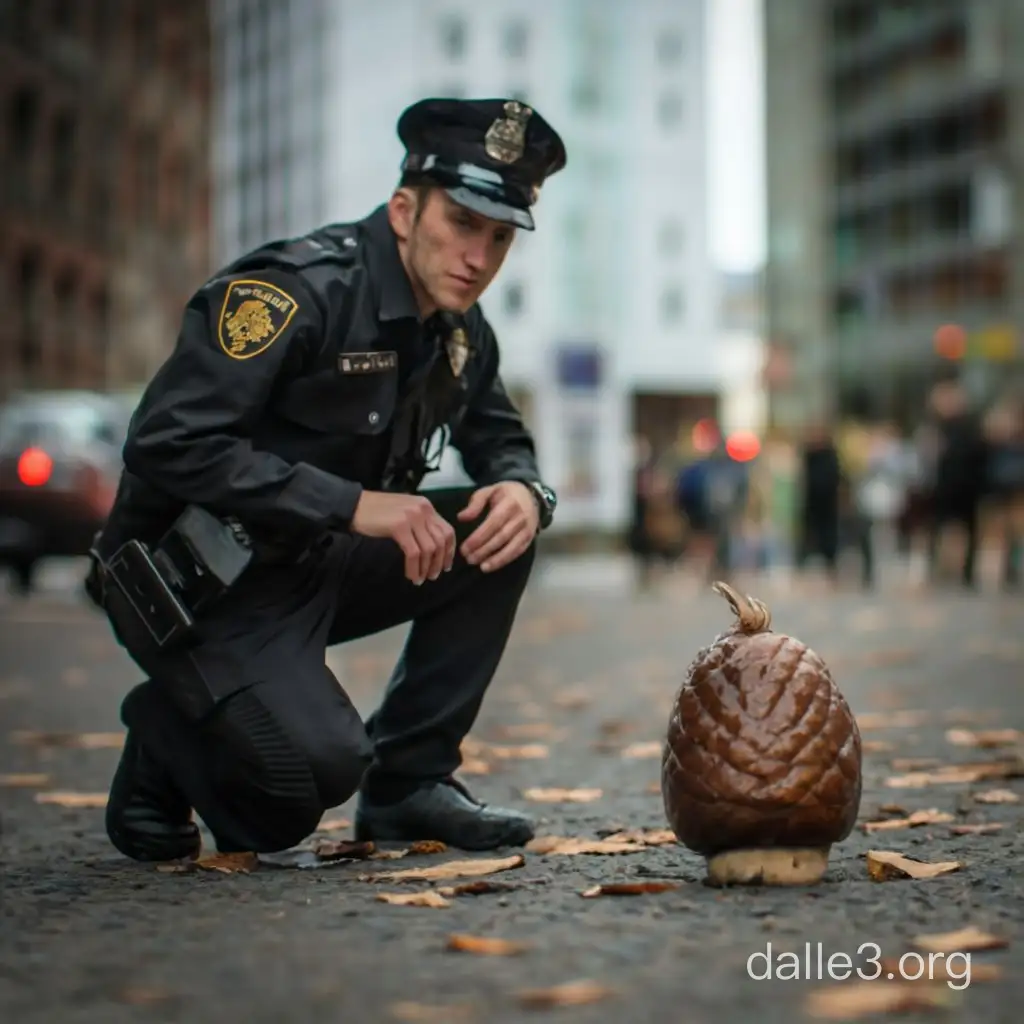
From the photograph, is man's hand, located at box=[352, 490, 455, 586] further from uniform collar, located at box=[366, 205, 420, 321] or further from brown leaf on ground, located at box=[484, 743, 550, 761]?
brown leaf on ground, located at box=[484, 743, 550, 761]

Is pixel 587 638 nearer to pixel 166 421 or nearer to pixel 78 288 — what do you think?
pixel 166 421

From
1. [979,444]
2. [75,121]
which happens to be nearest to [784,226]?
[75,121]

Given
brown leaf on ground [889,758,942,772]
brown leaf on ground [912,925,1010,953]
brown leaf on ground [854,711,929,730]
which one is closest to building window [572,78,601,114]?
brown leaf on ground [854,711,929,730]

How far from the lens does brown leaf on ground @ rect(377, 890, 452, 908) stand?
3516mm

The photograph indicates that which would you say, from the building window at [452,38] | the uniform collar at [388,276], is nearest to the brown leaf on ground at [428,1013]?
the uniform collar at [388,276]

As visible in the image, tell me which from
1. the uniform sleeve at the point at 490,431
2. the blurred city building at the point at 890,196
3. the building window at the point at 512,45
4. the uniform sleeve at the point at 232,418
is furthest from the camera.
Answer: the building window at the point at 512,45

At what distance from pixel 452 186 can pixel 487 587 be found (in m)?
0.89

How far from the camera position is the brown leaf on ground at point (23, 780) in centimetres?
589

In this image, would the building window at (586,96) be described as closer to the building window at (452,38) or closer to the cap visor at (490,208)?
the building window at (452,38)

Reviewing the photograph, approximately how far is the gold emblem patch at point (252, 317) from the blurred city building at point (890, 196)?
53.9 m

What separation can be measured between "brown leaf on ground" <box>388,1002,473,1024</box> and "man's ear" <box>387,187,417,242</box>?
6.64ft

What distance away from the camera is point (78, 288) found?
45000mm

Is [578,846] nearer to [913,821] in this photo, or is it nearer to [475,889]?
[475,889]

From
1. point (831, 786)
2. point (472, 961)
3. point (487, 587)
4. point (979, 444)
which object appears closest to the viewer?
point (472, 961)
